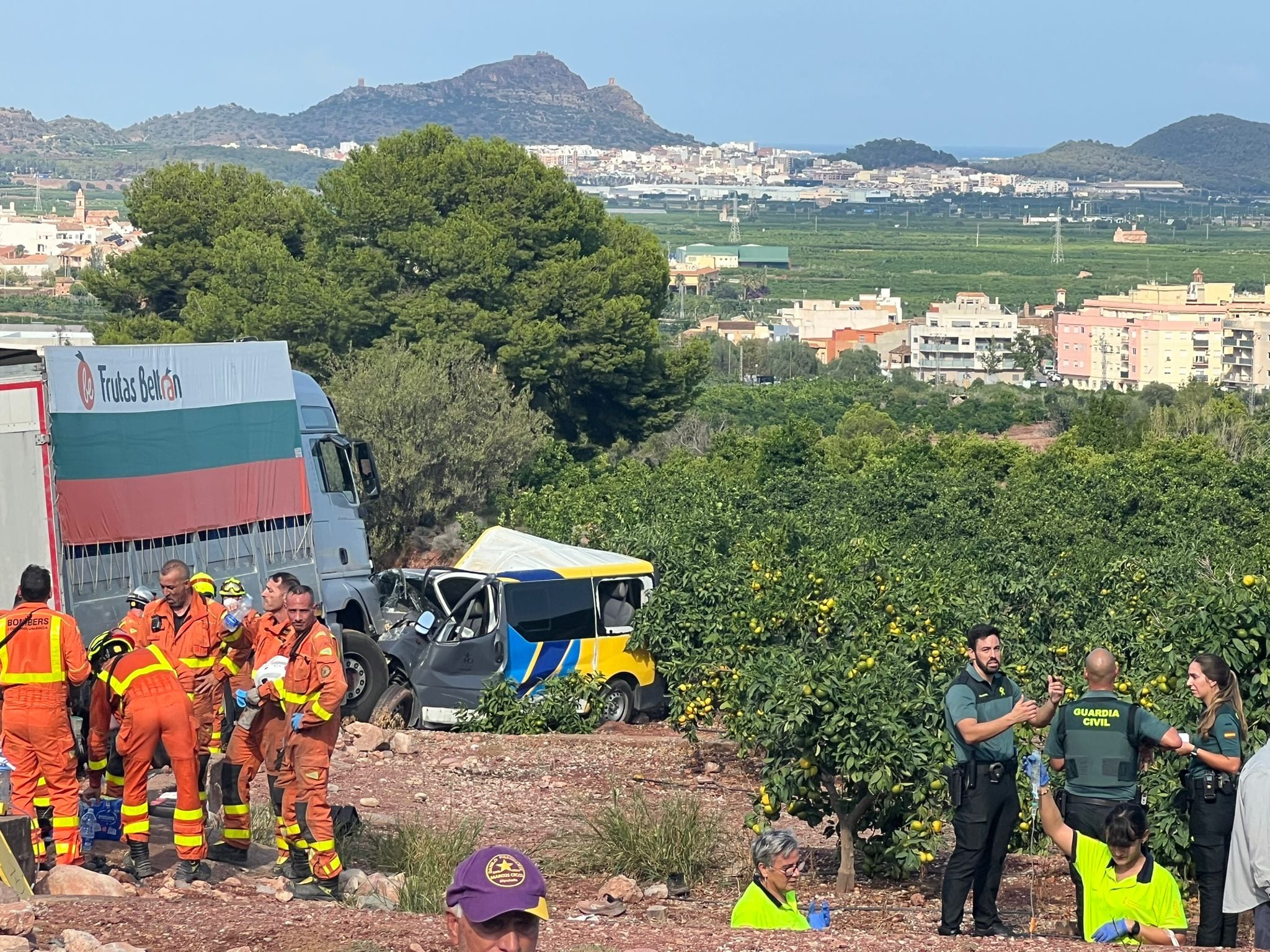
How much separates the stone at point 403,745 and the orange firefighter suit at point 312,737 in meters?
5.85

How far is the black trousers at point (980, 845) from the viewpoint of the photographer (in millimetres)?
8211

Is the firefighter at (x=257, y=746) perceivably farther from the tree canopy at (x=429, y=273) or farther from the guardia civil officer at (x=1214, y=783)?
the tree canopy at (x=429, y=273)

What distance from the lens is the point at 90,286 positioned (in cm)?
4569

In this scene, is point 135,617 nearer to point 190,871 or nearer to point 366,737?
point 190,871

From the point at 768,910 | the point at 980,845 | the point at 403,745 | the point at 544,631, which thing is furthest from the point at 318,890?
the point at 544,631

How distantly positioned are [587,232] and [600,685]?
1200 inches

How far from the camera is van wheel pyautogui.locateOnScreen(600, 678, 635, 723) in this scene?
1755cm

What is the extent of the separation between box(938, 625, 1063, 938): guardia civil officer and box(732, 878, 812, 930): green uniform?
3.98 feet

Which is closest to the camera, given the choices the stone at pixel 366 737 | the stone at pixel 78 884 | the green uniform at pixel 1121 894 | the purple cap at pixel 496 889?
the purple cap at pixel 496 889

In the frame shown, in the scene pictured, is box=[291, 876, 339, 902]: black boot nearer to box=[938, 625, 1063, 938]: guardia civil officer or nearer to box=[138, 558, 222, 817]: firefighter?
box=[138, 558, 222, 817]: firefighter

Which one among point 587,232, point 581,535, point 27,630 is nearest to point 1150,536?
point 581,535

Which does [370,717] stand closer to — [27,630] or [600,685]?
[600,685]

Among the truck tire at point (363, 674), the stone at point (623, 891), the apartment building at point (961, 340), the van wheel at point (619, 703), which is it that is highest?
the stone at point (623, 891)

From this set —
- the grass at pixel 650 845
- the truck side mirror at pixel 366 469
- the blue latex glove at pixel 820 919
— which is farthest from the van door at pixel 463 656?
the blue latex glove at pixel 820 919
